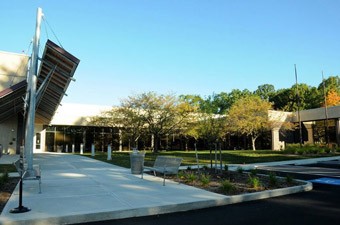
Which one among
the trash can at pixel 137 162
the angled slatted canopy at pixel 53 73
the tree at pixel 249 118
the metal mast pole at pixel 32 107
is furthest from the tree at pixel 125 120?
the metal mast pole at pixel 32 107

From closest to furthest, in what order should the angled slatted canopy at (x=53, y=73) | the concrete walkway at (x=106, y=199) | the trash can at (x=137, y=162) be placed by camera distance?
1. the concrete walkway at (x=106, y=199)
2. the trash can at (x=137, y=162)
3. the angled slatted canopy at (x=53, y=73)

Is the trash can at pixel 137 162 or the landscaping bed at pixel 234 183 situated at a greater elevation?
the trash can at pixel 137 162

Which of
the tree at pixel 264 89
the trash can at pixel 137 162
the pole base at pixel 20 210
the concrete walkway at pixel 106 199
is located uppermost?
the tree at pixel 264 89

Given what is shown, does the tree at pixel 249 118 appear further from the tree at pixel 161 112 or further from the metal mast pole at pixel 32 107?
the metal mast pole at pixel 32 107

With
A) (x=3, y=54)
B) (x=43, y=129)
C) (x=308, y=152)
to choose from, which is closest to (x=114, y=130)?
(x=43, y=129)

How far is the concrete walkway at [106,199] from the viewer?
619 cm

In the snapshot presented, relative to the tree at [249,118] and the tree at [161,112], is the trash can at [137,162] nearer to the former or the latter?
the tree at [161,112]

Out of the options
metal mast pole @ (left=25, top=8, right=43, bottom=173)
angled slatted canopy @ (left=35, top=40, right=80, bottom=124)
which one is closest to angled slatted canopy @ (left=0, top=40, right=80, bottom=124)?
angled slatted canopy @ (left=35, top=40, right=80, bottom=124)

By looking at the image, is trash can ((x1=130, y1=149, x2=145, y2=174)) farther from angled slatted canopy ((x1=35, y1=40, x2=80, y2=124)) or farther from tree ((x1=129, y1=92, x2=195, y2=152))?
tree ((x1=129, y1=92, x2=195, y2=152))

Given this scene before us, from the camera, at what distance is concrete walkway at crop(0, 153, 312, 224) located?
244 inches

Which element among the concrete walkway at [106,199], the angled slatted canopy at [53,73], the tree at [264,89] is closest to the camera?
the concrete walkway at [106,199]

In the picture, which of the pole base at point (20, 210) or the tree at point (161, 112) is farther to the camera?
the tree at point (161, 112)

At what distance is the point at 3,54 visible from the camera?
98.0 ft

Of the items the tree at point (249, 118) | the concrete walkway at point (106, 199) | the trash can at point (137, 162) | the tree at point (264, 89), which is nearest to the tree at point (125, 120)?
the tree at point (249, 118)
